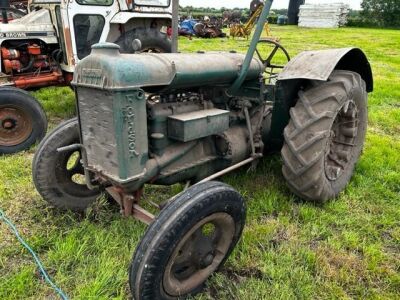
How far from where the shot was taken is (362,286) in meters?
2.26

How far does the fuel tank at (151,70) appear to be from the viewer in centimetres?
196

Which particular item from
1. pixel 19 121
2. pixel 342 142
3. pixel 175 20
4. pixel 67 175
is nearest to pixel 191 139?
pixel 67 175

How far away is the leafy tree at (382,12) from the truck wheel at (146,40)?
37.7 m

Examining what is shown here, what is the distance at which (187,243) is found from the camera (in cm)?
210

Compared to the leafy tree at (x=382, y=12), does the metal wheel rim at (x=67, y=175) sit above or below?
below

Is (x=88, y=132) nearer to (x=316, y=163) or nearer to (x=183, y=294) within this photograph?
(x=183, y=294)

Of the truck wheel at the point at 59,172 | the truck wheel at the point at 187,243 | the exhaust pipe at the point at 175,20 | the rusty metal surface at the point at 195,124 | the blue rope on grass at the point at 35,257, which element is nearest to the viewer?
the truck wheel at the point at 187,243

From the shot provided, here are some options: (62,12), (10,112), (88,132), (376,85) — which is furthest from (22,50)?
(376,85)

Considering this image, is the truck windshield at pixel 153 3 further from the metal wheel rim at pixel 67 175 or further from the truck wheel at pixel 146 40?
the metal wheel rim at pixel 67 175

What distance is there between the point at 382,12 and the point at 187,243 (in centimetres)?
4391

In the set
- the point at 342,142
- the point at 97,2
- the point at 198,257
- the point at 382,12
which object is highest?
the point at 97,2

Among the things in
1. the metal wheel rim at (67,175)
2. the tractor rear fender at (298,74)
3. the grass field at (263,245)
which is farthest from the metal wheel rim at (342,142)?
the metal wheel rim at (67,175)

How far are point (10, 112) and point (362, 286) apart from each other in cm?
380

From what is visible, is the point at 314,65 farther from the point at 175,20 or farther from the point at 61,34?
the point at 61,34
